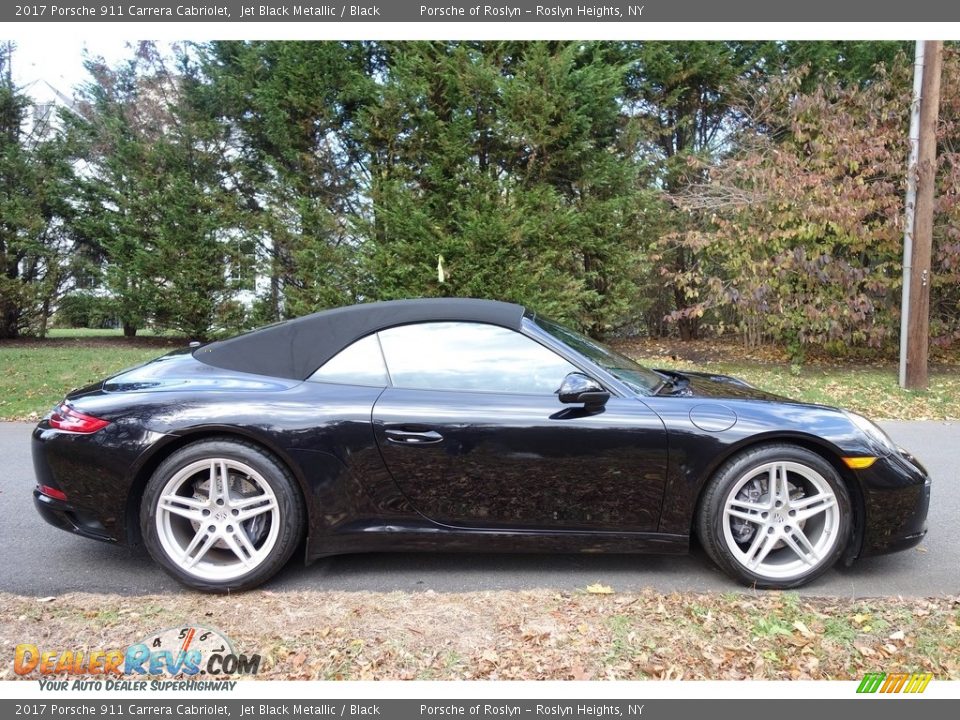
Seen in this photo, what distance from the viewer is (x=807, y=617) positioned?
8.05 feet

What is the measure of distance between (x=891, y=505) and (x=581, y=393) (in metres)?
1.51

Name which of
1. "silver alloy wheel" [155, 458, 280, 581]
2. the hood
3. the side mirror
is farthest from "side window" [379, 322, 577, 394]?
"silver alloy wheel" [155, 458, 280, 581]

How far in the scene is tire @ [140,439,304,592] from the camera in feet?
8.95

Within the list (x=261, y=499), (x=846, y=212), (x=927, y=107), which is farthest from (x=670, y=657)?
(x=927, y=107)

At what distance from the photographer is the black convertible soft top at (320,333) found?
294 cm

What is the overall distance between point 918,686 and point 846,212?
28.3 feet

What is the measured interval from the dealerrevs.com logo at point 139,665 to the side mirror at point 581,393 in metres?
1.59

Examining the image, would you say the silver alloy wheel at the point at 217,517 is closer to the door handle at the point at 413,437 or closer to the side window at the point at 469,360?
the door handle at the point at 413,437

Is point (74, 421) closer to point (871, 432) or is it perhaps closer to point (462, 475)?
point (462, 475)

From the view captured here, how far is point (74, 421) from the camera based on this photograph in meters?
2.81

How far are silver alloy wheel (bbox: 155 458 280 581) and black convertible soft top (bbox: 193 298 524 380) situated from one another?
0.51 m

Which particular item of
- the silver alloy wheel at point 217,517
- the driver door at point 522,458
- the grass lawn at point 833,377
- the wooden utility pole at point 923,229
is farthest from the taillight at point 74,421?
the wooden utility pole at point 923,229

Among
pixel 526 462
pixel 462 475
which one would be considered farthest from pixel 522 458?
pixel 462 475

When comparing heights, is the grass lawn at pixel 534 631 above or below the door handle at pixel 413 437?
below
